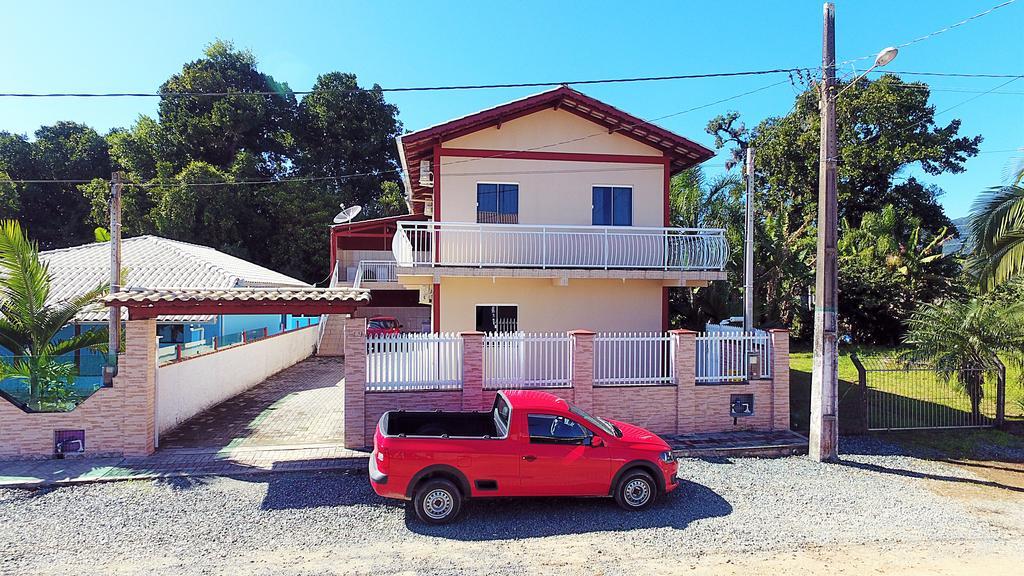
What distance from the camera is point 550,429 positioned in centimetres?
659

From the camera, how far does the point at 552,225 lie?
11766mm

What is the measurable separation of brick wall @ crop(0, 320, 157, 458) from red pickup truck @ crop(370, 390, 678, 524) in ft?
15.2

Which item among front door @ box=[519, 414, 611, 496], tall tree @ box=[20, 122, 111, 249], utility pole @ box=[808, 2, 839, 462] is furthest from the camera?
tall tree @ box=[20, 122, 111, 249]

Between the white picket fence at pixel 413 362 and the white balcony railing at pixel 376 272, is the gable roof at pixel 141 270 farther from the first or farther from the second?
the white picket fence at pixel 413 362

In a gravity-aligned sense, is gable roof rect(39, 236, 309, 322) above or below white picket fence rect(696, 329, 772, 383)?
above

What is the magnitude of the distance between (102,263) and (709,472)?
57.4 ft

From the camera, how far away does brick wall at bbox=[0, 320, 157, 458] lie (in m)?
8.24

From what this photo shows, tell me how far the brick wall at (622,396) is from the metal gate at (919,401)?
1.93 m

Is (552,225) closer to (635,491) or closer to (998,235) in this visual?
(635,491)

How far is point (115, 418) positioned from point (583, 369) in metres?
7.80

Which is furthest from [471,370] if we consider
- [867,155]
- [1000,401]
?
[867,155]

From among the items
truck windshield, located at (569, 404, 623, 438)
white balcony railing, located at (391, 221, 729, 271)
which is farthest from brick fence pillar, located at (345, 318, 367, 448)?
truck windshield, located at (569, 404, 623, 438)

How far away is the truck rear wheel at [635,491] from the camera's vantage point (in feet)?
21.9

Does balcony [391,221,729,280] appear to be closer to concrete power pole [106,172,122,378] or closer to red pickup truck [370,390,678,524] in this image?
concrete power pole [106,172,122,378]
